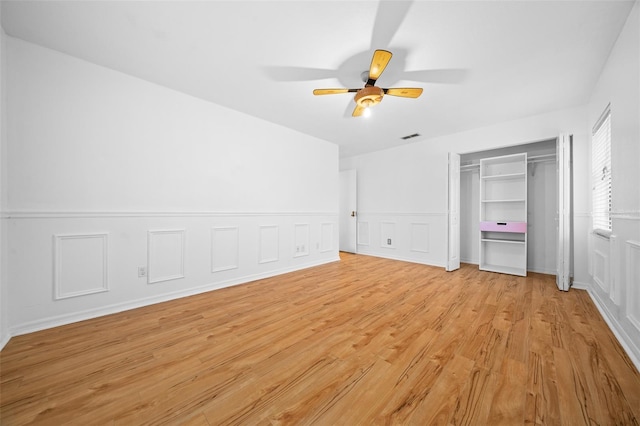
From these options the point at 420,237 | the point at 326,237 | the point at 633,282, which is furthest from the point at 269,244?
the point at 633,282

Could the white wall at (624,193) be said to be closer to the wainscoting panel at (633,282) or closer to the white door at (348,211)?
the wainscoting panel at (633,282)

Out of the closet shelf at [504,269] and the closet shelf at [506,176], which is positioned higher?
the closet shelf at [506,176]

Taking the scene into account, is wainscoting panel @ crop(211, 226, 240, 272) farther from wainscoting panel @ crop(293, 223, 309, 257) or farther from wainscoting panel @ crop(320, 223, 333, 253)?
wainscoting panel @ crop(320, 223, 333, 253)

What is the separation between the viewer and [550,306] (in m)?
2.66

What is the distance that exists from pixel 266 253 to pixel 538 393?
11.0 feet

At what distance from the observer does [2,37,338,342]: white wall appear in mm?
2139

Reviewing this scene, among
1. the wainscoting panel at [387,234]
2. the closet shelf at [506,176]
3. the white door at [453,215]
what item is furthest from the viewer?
the wainscoting panel at [387,234]

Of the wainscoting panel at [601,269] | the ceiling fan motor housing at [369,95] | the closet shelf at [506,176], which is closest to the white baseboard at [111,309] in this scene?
the ceiling fan motor housing at [369,95]

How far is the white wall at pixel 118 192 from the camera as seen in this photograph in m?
2.14

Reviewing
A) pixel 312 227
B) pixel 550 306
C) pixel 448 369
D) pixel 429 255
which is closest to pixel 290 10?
pixel 448 369

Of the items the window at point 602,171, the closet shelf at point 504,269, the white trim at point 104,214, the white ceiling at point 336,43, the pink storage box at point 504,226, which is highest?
the white ceiling at point 336,43

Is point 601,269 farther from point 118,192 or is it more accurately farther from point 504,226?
point 118,192

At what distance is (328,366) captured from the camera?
162 centimetres

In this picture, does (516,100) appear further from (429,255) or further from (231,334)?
(231,334)
